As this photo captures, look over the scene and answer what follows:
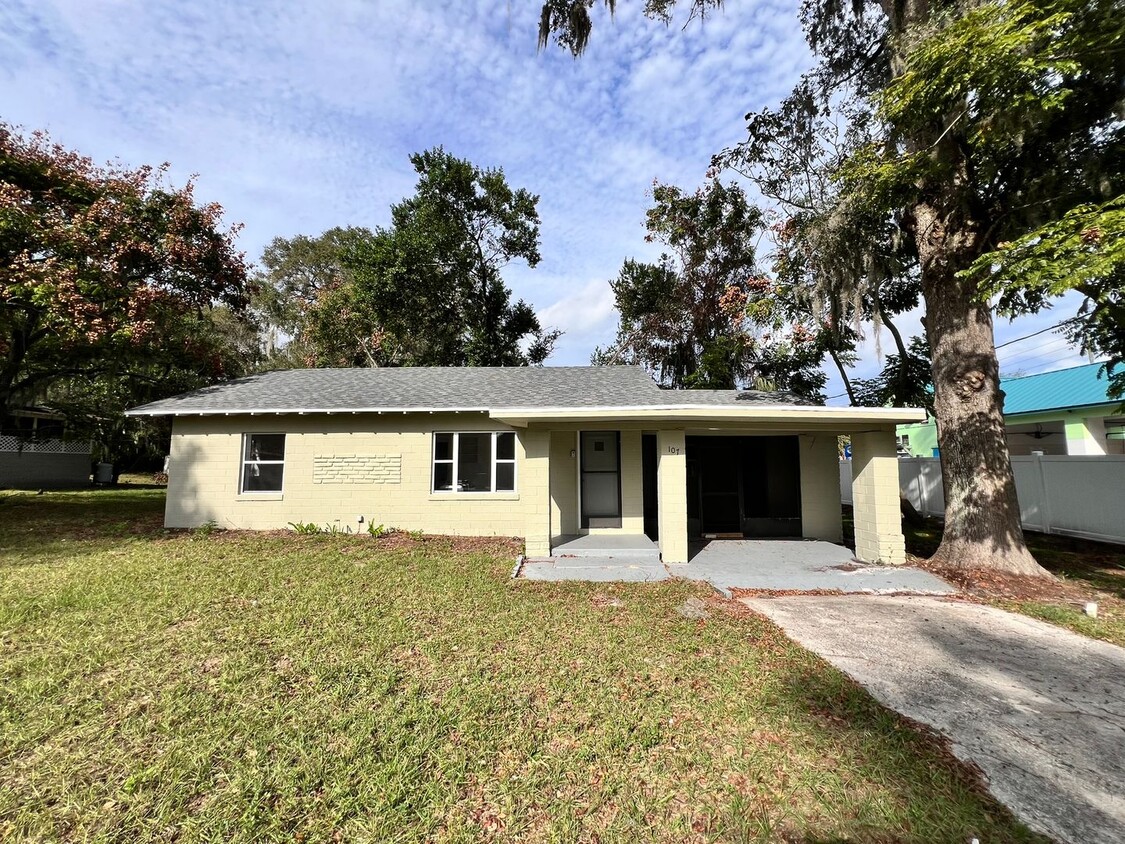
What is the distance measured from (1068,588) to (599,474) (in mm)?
7113

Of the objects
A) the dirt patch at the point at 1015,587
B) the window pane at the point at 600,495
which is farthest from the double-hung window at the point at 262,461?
the dirt patch at the point at 1015,587

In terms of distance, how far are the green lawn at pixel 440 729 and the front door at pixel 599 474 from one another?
3.91m

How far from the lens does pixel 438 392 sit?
36.4 ft

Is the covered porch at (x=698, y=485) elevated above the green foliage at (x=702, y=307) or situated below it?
below

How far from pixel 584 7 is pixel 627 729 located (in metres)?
12.1

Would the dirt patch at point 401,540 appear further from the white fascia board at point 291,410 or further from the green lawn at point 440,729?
the green lawn at point 440,729

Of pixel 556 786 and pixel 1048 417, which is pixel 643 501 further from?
pixel 1048 417

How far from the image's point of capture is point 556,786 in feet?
8.79

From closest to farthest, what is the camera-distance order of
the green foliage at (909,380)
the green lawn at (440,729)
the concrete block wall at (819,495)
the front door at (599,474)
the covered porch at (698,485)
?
the green lawn at (440,729) → the covered porch at (698,485) → the concrete block wall at (819,495) → the front door at (599,474) → the green foliage at (909,380)

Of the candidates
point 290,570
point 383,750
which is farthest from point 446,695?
point 290,570

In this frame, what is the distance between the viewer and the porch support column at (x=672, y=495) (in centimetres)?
765

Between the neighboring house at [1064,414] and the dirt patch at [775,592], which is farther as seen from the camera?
the neighboring house at [1064,414]

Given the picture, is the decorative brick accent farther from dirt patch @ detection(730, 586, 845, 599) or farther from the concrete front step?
dirt patch @ detection(730, 586, 845, 599)

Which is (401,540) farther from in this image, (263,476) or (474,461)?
(263,476)
